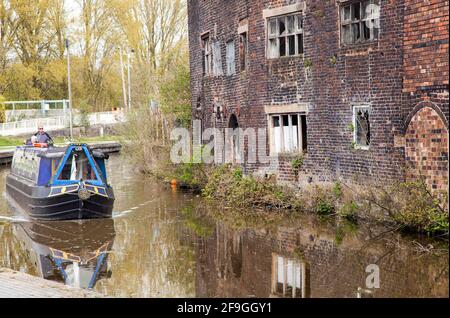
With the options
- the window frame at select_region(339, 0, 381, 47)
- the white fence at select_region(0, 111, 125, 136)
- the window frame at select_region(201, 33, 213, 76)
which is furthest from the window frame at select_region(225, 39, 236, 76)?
the white fence at select_region(0, 111, 125, 136)

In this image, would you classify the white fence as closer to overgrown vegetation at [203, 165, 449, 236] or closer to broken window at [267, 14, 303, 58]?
overgrown vegetation at [203, 165, 449, 236]

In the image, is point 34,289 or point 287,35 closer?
point 34,289

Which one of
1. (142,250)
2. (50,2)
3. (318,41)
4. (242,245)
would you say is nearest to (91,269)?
→ (142,250)

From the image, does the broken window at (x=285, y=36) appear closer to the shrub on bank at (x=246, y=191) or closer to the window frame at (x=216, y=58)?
the shrub on bank at (x=246, y=191)

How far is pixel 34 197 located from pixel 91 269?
6654 millimetres

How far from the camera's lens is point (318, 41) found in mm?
17281

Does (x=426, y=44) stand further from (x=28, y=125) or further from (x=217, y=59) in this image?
(x=28, y=125)

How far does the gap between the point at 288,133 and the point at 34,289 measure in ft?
32.5

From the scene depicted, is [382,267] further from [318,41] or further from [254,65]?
[254,65]

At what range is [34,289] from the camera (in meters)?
10.0

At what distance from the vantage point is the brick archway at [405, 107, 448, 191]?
13.4 metres

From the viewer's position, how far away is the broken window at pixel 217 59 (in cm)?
2220

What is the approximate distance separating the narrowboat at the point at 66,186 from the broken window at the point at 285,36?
5.36 m

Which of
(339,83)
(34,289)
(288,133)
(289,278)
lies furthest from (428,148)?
(34,289)
